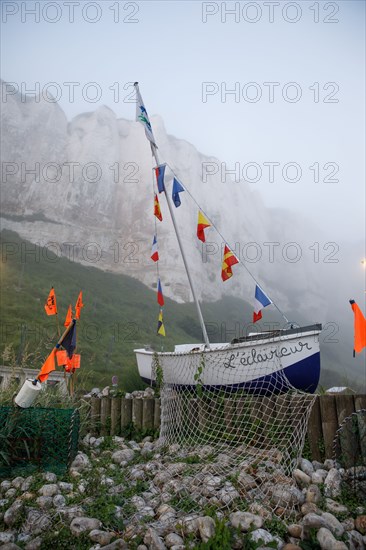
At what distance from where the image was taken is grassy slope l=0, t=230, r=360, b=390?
20297mm

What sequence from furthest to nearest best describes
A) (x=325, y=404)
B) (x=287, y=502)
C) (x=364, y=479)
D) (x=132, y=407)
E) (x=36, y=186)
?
(x=36, y=186)
(x=132, y=407)
(x=325, y=404)
(x=364, y=479)
(x=287, y=502)

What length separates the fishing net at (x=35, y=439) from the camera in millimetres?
5316

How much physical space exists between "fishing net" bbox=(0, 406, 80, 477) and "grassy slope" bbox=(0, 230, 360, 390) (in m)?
7.23

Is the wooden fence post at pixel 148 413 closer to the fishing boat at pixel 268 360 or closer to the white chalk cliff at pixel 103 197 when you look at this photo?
the fishing boat at pixel 268 360

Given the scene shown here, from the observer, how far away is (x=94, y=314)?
33.5 m

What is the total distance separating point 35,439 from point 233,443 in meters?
3.07

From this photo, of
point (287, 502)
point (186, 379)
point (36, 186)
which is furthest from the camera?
point (36, 186)

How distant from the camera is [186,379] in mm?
9430

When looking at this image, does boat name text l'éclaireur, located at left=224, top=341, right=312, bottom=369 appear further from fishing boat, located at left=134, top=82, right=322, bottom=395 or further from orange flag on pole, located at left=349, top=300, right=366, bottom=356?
orange flag on pole, located at left=349, top=300, right=366, bottom=356

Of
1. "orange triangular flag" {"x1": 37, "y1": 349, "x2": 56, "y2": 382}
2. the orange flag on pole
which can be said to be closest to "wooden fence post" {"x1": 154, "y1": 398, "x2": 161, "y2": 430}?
"orange triangular flag" {"x1": 37, "y1": 349, "x2": 56, "y2": 382}

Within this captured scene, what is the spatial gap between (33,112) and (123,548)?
82699 millimetres

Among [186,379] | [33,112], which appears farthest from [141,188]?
[186,379]

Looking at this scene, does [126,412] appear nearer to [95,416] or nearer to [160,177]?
[95,416]

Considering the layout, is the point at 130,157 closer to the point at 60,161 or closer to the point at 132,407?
the point at 60,161
